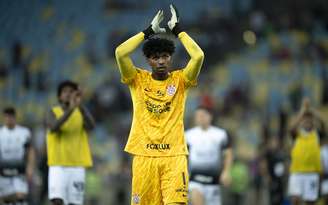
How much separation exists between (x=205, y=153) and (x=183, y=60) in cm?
951

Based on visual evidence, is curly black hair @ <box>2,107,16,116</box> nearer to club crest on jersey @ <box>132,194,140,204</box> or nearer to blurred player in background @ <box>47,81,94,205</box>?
blurred player in background @ <box>47,81,94,205</box>

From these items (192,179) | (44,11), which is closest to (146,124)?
(192,179)

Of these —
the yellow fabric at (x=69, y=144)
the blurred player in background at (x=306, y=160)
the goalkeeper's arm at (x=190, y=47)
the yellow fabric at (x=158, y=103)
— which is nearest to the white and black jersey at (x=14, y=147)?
the yellow fabric at (x=69, y=144)

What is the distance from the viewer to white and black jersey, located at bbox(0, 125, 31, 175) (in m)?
16.5

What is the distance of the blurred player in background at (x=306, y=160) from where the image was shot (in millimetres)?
17266

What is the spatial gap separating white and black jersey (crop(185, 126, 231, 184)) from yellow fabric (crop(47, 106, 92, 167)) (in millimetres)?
2776

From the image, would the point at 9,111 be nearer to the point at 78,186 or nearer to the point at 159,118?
the point at 78,186

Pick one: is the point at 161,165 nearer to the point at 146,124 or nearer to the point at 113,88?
the point at 146,124

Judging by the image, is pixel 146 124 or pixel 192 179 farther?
pixel 192 179

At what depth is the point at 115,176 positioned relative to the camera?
2334 centimetres

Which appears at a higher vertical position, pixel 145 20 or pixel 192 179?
pixel 145 20

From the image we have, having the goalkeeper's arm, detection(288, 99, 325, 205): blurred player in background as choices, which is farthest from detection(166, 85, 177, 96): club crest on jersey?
detection(288, 99, 325, 205): blurred player in background

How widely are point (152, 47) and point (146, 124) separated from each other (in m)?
0.83

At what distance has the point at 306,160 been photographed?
17.5m
